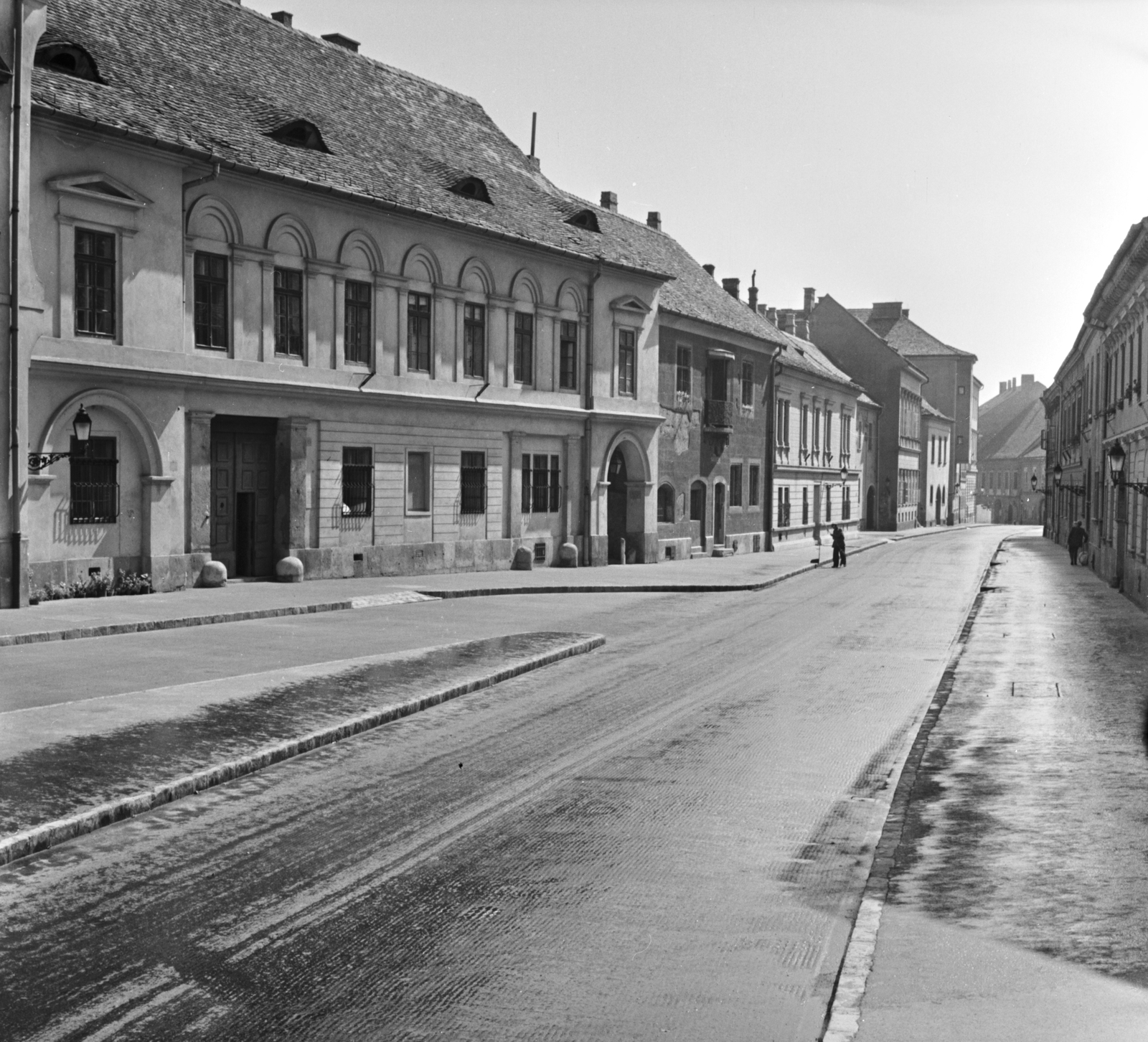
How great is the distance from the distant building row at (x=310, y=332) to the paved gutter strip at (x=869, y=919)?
15080 mm

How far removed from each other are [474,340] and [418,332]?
84.5 inches

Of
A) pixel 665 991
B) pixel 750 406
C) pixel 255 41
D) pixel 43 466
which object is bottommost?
pixel 665 991

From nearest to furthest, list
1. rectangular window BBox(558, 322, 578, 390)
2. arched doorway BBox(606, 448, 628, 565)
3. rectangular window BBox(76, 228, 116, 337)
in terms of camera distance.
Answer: rectangular window BBox(76, 228, 116, 337) < rectangular window BBox(558, 322, 578, 390) < arched doorway BBox(606, 448, 628, 565)

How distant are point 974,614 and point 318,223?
15471 mm

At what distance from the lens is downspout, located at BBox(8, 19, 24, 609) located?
781 inches

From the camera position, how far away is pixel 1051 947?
6172mm

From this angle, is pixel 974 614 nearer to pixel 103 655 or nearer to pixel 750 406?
pixel 103 655

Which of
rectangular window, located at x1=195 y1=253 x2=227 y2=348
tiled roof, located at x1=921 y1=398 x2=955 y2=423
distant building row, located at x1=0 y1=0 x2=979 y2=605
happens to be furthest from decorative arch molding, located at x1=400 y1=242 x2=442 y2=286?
tiled roof, located at x1=921 y1=398 x2=955 y2=423

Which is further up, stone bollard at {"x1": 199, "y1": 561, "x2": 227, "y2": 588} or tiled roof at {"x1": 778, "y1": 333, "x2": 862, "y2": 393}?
tiled roof at {"x1": 778, "y1": 333, "x2": 862, "y2": 393}

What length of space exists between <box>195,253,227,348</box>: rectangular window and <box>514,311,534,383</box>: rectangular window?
32.5ft

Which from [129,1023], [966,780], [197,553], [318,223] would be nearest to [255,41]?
[318,223]

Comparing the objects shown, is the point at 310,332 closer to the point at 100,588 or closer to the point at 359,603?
the point at 359,603

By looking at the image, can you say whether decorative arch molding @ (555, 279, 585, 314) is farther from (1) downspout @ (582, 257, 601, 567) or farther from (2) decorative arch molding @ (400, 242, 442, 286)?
(2) decorative arch molding @ (400, 242, 442, 286)

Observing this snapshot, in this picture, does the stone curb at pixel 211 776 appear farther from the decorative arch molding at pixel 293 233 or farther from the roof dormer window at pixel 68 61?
the roof dormer window at pixel 68 61
